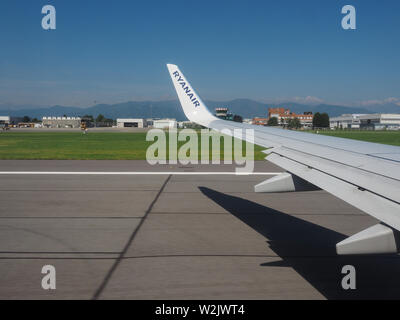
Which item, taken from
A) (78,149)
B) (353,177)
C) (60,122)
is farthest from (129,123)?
(353,177)

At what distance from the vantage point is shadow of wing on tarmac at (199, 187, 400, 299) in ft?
14.5

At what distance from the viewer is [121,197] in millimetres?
9852

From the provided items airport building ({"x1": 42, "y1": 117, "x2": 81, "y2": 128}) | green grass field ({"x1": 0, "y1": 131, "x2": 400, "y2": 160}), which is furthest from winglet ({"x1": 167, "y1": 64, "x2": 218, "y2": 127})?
airport building ({"x1": 42, "y1": 117, "x2": 81, "y2": 128})

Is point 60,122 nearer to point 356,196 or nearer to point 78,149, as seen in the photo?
point 78,149

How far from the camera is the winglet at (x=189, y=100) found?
6965 mm

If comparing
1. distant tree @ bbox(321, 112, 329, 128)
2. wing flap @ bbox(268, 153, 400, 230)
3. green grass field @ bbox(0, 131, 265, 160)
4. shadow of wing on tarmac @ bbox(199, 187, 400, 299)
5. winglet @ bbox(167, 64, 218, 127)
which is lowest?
shadow of wing on tarmac @ bbox(199, 187, 400, 299)

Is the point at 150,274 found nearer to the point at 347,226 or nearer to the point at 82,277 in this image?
the point at 82,277

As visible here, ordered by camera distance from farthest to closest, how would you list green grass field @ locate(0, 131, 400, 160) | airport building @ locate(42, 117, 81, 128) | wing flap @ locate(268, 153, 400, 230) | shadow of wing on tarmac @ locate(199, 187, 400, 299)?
airport building @ locate(42, 117, 81, 128) < green grass field @ locate(0, 131, 400, 160) < shadow of wing on tarmac @ locate(199, 187, 400, 299) < wing flap @ locate(268, 153, 400, 230)

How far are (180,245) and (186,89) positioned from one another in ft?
10.1

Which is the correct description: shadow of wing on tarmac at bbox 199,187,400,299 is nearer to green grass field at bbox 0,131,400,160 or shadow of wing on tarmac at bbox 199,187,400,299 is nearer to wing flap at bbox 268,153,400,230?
wing flap at bbox 268,153,400,230

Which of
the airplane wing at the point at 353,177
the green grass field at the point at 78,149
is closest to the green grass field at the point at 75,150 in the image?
the green grass field at the point at 78,149

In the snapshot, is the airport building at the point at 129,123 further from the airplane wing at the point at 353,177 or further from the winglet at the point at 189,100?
the airplane wing at the point at 353,177

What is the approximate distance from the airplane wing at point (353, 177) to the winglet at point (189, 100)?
6.61ft
